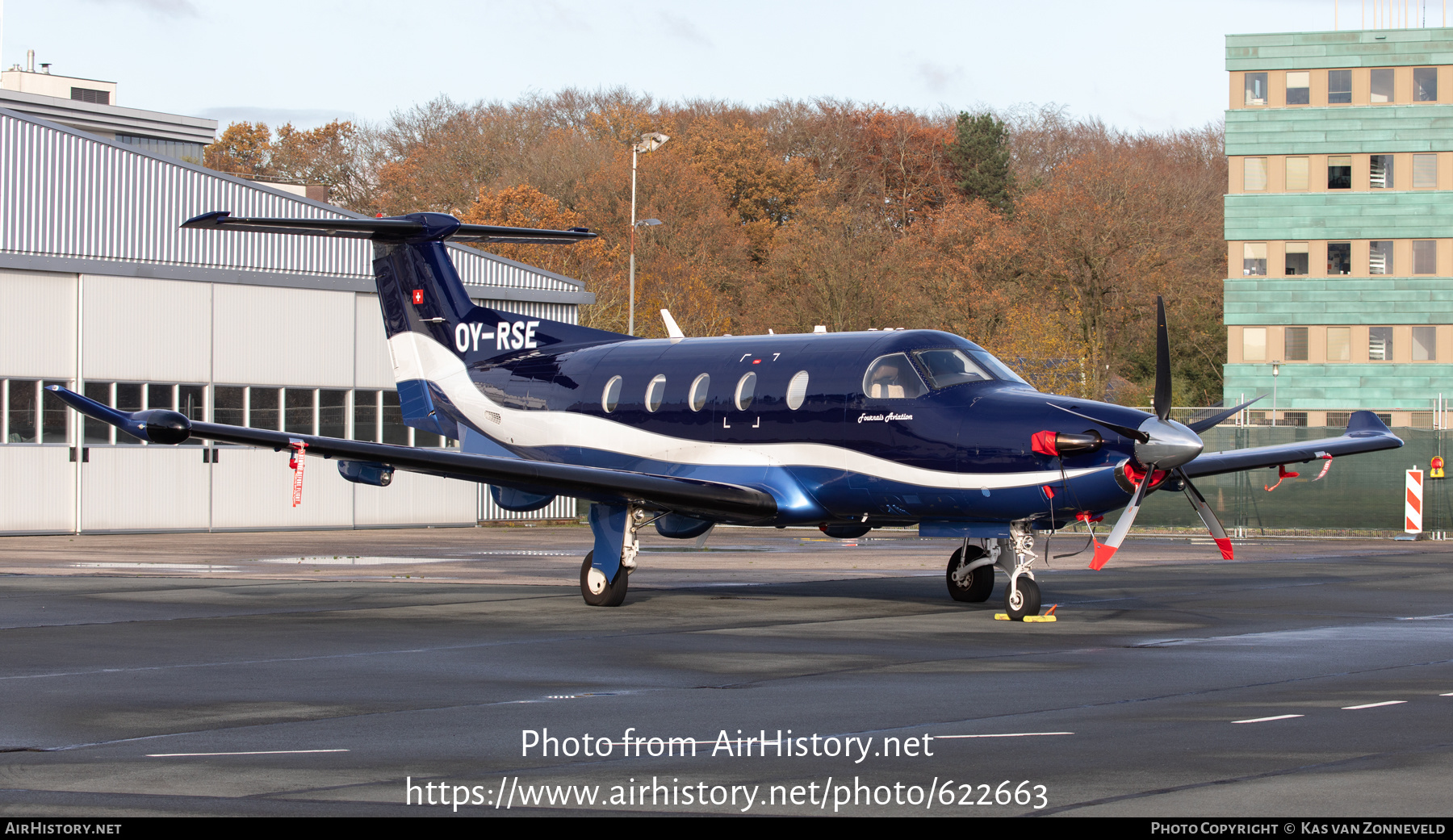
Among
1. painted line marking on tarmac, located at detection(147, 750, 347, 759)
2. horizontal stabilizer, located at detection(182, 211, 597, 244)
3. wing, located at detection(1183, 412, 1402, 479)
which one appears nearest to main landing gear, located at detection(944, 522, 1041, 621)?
wing, located at detection(1183, 412, 1402, 479)

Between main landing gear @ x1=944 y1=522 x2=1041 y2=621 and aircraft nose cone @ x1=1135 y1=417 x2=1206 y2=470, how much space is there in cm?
177

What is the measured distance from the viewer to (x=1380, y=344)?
59.1 metres

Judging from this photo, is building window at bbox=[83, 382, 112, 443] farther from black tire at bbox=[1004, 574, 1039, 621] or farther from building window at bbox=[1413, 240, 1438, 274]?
building window at bbox=[1413, 240, 1438, 274]

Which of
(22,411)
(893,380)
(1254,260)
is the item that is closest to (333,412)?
(22,411)

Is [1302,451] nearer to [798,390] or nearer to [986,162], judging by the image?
[798,390]

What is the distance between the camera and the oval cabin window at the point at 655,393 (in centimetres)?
1975

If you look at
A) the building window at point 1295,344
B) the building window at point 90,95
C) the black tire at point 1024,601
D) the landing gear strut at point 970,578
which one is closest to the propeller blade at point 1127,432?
the black tire at point 1024,601

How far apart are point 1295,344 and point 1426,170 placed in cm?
810

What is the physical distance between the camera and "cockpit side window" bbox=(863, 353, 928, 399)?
1747 cm

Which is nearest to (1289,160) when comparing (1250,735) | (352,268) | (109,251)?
(352,268)

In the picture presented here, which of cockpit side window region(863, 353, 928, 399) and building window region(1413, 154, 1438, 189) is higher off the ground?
building window region(1413, 154, 1438, 189)

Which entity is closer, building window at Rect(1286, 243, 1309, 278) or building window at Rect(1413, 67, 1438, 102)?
building window at Rect(1413, 67, 1438, 102)

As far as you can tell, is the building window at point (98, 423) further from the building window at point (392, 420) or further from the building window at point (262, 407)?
the building window at point (392, 420)

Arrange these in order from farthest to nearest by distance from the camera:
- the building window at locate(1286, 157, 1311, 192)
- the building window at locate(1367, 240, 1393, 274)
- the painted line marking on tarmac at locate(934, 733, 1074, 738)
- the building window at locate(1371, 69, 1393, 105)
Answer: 1. the building window at locate(1286, 157, 1311, 192)
2. the building window at locate(1367, 240, 1393, 274)
3. the building window at locate(1371, 69, 1393, 105)
4. the painted line marking on tarmac at locate(934, 733, 1074, 738)
